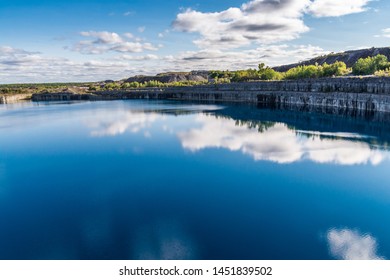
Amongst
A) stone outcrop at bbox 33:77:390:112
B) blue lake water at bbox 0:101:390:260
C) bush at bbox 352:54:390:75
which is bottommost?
blue lake water at bbox 0:101:390:260

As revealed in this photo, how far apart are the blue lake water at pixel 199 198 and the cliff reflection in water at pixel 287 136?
19 centimetres

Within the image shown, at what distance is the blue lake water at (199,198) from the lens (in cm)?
1039

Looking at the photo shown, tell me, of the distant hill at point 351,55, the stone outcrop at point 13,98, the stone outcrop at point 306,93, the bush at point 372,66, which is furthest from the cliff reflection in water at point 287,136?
the distant hill at point 351,55

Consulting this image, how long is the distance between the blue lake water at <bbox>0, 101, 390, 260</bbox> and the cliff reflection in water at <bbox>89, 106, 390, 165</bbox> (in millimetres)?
189

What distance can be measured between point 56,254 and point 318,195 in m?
11.6

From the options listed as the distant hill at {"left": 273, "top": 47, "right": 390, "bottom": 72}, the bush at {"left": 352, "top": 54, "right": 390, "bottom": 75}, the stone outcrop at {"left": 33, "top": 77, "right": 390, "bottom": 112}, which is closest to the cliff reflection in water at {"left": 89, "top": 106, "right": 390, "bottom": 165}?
the stone outcrop at {"left": 33, "top": 77, "right": 390, "bottom": 112}

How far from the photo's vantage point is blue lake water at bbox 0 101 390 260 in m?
10.4

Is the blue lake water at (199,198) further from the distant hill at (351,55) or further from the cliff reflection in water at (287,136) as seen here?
the distant hill at (351,55)

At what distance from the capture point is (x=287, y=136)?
2980 centimetres

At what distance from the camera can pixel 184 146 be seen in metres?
26.9

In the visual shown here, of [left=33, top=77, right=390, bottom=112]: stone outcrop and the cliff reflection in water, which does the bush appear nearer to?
[left=33, top=77, right=390, bottom=112]: stone outcrop

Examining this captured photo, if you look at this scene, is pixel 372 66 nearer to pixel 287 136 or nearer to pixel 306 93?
pixel 306 93

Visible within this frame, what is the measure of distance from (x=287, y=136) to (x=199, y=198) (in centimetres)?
1784

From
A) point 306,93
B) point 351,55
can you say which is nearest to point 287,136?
point 306,93
